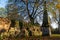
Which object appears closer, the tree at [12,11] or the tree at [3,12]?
the tree at [12,11]

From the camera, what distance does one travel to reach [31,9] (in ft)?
125

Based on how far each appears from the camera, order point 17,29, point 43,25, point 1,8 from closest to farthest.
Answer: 1. point 17,29
2. point 1,8
3. point 43,25

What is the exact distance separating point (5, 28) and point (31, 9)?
341 inches

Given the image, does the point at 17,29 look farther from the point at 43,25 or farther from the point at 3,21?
the point at 43,25

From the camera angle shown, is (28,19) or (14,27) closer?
(14,27)

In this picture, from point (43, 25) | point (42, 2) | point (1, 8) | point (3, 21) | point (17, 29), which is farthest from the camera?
point (43, 25)

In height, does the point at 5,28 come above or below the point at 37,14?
below

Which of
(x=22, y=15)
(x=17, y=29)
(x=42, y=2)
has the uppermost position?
(x=42, y=2)

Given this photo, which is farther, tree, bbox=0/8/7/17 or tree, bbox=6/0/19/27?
tree, bbox=0/8/7/17

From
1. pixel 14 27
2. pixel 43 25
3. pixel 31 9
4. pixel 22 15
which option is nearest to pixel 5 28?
pixel 14 27

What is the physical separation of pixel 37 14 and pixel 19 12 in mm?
3831

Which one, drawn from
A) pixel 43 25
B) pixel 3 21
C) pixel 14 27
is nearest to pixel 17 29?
pixel 14 27

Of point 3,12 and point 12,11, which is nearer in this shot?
point 12,11

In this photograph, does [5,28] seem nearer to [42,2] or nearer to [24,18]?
[24,18]
